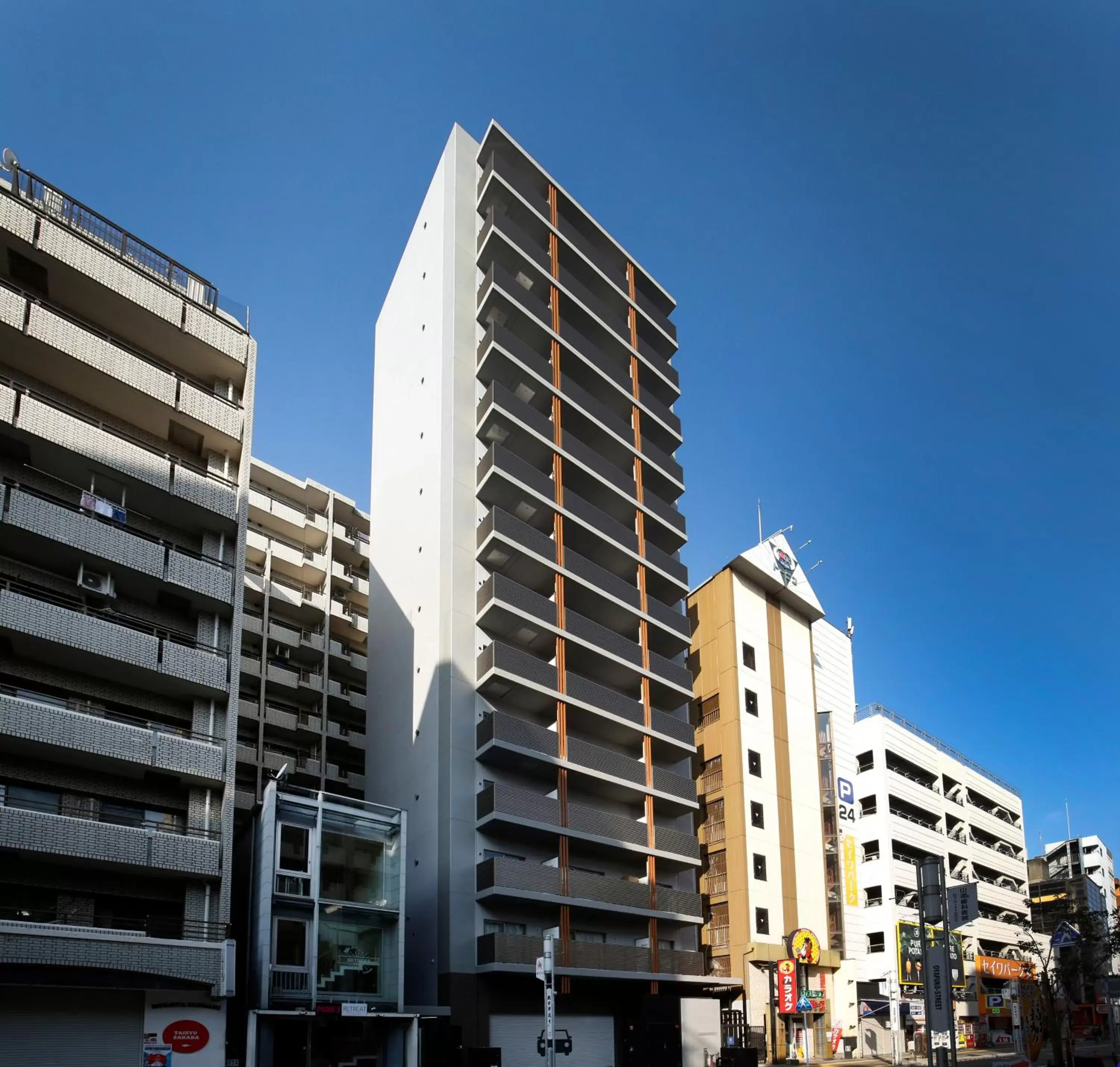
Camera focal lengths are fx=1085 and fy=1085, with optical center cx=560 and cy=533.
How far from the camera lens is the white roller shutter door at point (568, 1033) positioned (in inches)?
1677

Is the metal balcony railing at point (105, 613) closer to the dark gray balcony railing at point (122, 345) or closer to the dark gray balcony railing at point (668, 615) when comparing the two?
the dark gray balcony railing at point (122, 345)

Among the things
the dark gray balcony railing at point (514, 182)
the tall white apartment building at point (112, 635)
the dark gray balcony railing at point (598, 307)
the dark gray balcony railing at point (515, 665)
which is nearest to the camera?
the tall white apartment building at point (112, 635)

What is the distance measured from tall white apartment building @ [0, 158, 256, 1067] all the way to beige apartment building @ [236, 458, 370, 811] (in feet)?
74.4

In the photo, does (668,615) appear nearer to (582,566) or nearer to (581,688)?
(582,566)

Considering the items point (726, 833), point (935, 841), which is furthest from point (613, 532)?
point (935, 841)

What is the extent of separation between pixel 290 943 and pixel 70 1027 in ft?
25.8

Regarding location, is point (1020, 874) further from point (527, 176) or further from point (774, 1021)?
point (527, 176)

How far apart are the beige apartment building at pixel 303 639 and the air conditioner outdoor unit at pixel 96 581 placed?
25154 millimetres

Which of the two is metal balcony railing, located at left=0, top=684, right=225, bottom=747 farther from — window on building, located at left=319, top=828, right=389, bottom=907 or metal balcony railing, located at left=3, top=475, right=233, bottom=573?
window on building, located at left=319, top=828, right=389, bottom=907

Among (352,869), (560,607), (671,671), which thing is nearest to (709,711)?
(671,671)

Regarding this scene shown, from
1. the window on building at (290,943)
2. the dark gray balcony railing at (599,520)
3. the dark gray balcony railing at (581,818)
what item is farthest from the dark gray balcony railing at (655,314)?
the window on building at (290,943)

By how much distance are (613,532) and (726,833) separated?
766 inches

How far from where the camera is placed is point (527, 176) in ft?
197

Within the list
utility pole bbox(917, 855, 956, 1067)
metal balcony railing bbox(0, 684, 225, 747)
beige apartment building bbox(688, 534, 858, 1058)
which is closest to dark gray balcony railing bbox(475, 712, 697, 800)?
beige apartment building bbox(688, 534, 858, 1058)
